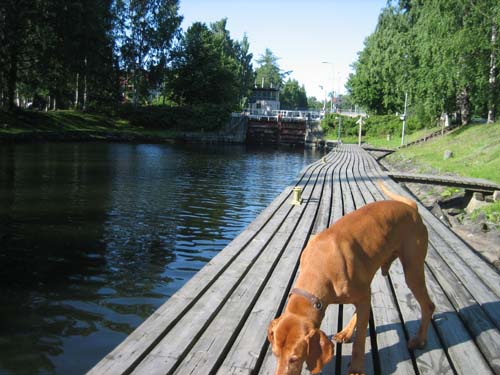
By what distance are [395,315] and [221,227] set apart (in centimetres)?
757

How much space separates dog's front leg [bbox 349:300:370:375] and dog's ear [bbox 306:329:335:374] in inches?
22.0

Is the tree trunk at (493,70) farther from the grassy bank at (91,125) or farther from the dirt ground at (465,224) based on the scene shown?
the grassy bank at (91,125)

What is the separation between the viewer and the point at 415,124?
49188mm

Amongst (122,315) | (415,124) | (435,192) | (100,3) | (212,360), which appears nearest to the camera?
(212,360)

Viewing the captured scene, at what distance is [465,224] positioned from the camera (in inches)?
445

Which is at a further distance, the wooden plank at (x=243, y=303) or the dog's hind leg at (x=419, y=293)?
the dog's hind leg at (x=419, y=293)

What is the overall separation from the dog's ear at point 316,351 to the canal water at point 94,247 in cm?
321

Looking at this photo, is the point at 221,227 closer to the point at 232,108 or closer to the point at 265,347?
the point at 265,347

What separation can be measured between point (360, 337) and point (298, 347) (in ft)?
2.47

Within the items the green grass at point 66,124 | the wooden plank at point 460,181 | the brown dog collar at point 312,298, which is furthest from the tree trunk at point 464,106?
the brown dog collar at point 312,298

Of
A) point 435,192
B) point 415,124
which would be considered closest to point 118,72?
point 415,124

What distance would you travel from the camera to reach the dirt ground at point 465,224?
28.4 feet

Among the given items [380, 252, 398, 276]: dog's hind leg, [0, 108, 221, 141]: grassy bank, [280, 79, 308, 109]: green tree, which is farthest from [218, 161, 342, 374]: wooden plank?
[280, 79, 308, 109]: green tree

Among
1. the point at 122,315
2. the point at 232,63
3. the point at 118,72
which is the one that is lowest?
the point at 122,315
